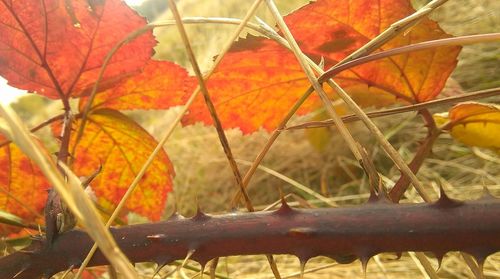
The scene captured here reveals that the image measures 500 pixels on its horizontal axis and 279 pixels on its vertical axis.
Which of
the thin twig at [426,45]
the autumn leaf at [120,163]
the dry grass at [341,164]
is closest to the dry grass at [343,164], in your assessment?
the dry grass at [341,164]

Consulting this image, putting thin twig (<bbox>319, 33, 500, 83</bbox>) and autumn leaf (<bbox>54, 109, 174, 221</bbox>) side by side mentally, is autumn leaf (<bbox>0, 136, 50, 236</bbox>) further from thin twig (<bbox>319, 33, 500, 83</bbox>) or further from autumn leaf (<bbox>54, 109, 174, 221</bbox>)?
thin twig (<bbox>319, 33, 500, 83</bbox>)

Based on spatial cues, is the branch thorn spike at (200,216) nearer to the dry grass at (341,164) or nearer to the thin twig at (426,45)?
the thin twig at (426,45)

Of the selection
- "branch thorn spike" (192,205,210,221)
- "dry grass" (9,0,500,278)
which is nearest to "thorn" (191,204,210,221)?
"branch thorn spike" (192,205,210,221)

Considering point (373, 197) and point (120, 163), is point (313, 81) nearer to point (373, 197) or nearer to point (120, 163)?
point (373, 197)

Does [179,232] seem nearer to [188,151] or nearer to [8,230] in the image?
[8,230]

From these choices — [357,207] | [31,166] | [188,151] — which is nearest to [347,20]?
[357,207]
